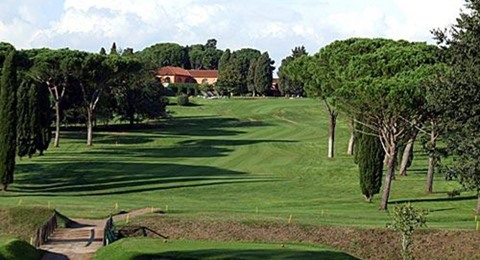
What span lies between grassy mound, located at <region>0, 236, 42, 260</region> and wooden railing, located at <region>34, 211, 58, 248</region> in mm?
2623

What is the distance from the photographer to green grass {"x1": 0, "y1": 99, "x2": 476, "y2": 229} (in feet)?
135

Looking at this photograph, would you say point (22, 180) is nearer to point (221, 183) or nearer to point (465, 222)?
point (221, 183)

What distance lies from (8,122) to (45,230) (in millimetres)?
19443

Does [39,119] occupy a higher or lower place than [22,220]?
higher

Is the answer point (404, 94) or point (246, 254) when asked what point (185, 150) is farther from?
point (246, 254)

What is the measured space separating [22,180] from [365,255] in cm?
2982

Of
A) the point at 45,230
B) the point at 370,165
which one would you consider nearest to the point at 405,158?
the point at 370,165

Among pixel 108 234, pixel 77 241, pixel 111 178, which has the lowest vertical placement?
pixel 77 241

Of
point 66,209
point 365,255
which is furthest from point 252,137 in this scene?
point 365,255

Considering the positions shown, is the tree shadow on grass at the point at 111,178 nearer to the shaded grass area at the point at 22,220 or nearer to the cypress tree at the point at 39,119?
the cypress tree at the point at 39,119

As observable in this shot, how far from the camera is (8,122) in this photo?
4950 cm

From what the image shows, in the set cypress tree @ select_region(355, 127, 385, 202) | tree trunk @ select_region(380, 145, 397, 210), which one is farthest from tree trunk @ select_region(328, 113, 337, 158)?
tree trunk @ select_region(380, 145, 397, 210)

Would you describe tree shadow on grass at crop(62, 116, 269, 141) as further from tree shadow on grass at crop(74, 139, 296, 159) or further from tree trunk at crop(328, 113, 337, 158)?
tree trunk at crop(328, 113, 337, 158)

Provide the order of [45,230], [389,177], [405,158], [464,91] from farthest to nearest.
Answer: [405,158] → [389,177] → [45,230] → [464,91]
